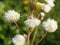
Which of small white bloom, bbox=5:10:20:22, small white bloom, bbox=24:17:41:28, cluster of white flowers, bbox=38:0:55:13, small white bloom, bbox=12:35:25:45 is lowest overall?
small white bloom, bbox=12:35:25:45

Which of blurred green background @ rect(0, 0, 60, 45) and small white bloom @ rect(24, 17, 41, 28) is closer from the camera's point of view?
small white bloom @ rect(24, 17, 41, 28)

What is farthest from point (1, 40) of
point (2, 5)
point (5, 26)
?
point (2, 5)

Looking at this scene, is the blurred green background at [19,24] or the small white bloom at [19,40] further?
the blurred green background at [19,24]

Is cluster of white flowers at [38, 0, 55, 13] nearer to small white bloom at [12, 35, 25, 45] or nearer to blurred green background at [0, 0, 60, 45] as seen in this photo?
small white bloom at [12, 35, 25, 45]

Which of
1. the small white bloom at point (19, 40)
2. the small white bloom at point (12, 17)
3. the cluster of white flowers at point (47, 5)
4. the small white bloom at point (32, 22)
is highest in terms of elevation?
the cluster of white flowers at point (47, 5)

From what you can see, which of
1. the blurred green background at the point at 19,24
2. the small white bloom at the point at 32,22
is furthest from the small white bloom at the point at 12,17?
the blurred green background at the point at 19,24

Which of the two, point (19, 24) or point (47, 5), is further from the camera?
point (19, 24)

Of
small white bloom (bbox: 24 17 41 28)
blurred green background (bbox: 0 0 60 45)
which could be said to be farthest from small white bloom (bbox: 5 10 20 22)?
blurred green background (bbox: 0 0 60 45)

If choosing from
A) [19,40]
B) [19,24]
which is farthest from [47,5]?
[19,24]

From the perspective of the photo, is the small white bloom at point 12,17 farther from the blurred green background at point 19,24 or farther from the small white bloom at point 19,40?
the blurred green background at point 19,24

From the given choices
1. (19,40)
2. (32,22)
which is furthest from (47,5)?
(19,40)

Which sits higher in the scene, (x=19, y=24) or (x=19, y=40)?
(x=19, y=24)

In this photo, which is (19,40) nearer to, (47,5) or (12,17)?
(12,17)
